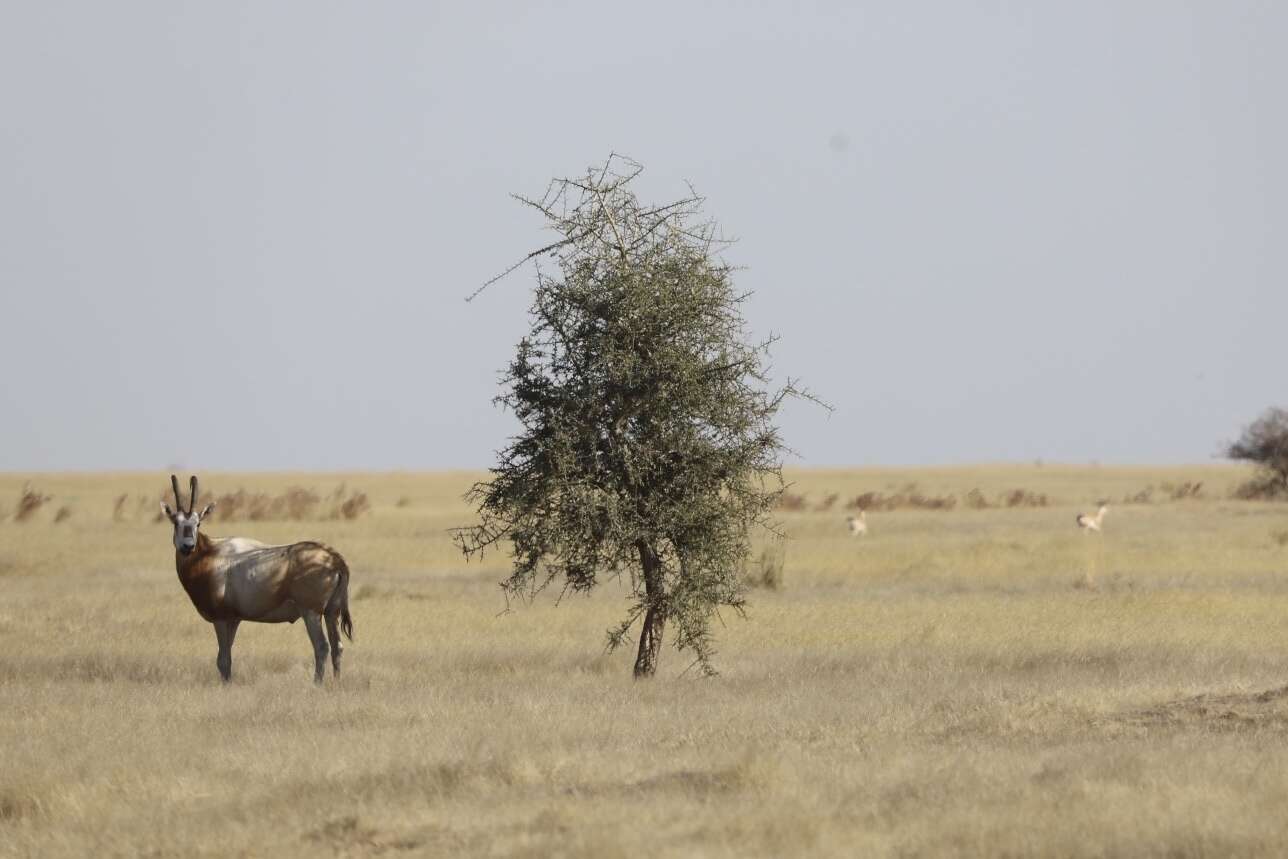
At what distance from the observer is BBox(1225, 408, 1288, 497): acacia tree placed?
68.2 meters

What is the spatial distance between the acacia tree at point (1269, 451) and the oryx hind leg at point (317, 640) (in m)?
57.9

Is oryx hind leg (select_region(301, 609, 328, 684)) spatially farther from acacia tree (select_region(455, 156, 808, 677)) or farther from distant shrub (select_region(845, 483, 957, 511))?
distant shrub (select_region(845, 483, 957, 511))

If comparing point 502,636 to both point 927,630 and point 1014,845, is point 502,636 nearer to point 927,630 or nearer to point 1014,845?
point 927,630

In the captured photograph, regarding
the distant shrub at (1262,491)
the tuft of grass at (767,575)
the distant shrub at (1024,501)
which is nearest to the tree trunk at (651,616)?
the tuft of grass at (767,575)

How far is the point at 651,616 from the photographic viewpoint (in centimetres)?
1892

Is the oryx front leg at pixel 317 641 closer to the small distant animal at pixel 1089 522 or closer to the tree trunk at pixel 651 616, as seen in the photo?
the tree trunk at pixel 651 616

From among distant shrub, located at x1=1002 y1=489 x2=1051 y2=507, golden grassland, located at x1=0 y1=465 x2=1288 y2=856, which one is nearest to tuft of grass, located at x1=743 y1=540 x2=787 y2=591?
golden grassland, located at x1=0 y1=465 x2=1288 y2=856

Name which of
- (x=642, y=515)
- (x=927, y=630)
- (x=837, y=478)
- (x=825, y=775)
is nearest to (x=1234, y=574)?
(x=927, y=630)

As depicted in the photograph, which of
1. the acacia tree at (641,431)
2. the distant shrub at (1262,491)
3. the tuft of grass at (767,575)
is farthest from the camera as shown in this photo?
the distant shrub at (1262,491)

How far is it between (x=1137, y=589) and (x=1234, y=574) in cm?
423

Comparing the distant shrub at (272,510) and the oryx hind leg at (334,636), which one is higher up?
the distant shrub at (272,510)

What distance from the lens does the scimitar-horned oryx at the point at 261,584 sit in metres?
18.5

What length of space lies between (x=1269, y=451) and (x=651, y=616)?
5684 cm

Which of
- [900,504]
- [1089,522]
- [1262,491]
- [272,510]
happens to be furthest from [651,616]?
[1262,491]
